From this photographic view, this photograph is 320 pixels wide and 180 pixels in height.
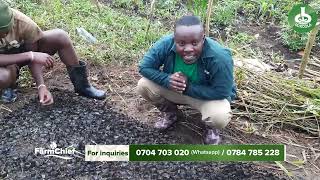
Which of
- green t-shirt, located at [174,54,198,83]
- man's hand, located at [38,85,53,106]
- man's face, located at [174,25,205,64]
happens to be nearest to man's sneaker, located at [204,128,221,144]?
green t-shirt, located at [174,54,198,83]

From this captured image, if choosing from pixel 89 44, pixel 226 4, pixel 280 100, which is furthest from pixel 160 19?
pixel 280 100

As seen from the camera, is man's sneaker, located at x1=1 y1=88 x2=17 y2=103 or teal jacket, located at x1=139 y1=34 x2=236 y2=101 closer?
teal jacket, located at x1=139 y1=34 x2=236 y2=101

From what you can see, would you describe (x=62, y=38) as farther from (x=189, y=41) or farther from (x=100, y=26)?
(x=100, y=26)

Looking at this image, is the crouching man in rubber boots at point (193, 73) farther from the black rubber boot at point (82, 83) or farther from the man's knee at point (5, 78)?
the man's knee at point (5, 78)

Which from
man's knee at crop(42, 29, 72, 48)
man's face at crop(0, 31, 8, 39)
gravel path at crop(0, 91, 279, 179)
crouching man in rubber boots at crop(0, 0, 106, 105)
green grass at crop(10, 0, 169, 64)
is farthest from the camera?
green grass at crop(10, 0, 169, 64)

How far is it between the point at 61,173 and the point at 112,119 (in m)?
0.53

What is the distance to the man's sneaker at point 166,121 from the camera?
2.60m

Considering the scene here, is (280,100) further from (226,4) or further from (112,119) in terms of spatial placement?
(226,4)

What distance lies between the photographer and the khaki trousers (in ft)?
7.88

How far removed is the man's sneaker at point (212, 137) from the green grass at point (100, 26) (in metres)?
1.00

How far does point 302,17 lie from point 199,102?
732mm

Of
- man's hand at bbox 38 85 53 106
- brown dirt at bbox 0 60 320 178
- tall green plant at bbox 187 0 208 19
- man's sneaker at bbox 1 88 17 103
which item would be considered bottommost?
brown dirt at bbox 0 60 320 178

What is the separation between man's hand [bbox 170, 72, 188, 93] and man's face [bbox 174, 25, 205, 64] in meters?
0.10

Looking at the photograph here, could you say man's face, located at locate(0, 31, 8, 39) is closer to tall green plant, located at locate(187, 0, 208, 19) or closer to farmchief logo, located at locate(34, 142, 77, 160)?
farmchief logo, located at locate(34, 142, 77, 160)
